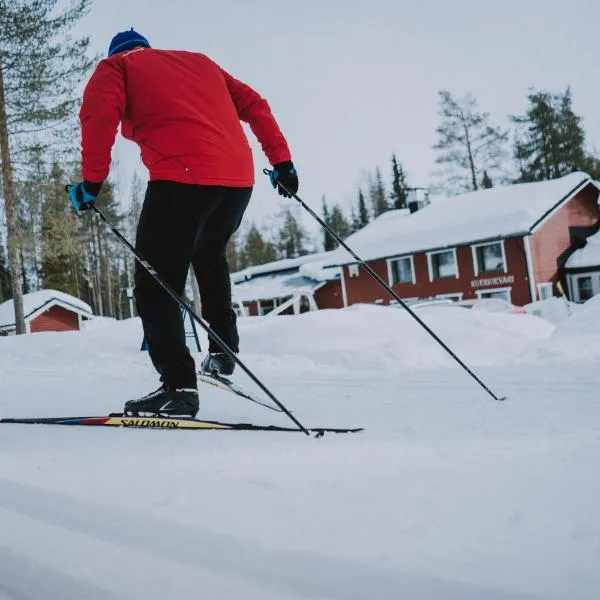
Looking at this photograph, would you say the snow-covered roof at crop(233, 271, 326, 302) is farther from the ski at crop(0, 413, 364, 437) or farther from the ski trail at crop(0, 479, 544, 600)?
the ski trail at crop(0, 479, 544, 600)

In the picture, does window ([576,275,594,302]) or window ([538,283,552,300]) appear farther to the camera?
window ([576,275,594,302])

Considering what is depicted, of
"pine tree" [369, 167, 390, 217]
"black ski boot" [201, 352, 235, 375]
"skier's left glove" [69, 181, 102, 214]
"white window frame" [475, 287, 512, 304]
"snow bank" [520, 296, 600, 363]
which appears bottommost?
"snow bank" [520, 296, 600, 363]

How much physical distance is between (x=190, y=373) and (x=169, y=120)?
47.3 inches

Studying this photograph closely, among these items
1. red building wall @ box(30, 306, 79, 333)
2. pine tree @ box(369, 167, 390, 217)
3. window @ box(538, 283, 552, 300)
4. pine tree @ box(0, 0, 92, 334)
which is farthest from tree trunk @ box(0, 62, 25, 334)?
pine tree @ box(369, 167, 390, 217)

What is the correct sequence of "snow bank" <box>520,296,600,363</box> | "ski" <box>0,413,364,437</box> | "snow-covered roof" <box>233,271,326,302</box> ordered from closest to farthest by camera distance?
1. "ski" <box>0,413,364,437</box>
2. "snow bank" <box>520,296,600,363</box>
3. "snow-covered roof" <box>233,271,326,302</box>

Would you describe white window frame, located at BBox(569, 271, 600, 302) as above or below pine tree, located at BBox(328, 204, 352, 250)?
below

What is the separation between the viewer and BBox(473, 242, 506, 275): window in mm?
26500

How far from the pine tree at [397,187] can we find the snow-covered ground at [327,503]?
5289 centimetres

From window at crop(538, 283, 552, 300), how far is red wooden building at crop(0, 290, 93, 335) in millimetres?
23750

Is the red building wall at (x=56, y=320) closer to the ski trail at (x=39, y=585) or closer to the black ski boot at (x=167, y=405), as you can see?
the black ski boot at (x=167, y=405)

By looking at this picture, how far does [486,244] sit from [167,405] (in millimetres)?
26300

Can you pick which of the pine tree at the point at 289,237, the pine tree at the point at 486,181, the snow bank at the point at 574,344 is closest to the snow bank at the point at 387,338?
the snow bank at the point at 574,344

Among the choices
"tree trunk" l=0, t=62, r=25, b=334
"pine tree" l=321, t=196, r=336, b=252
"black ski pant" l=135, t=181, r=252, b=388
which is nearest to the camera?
"black ski pant" l=135, t=181, r=252, b=388

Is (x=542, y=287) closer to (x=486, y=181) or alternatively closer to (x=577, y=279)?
(x=577, y=279)
